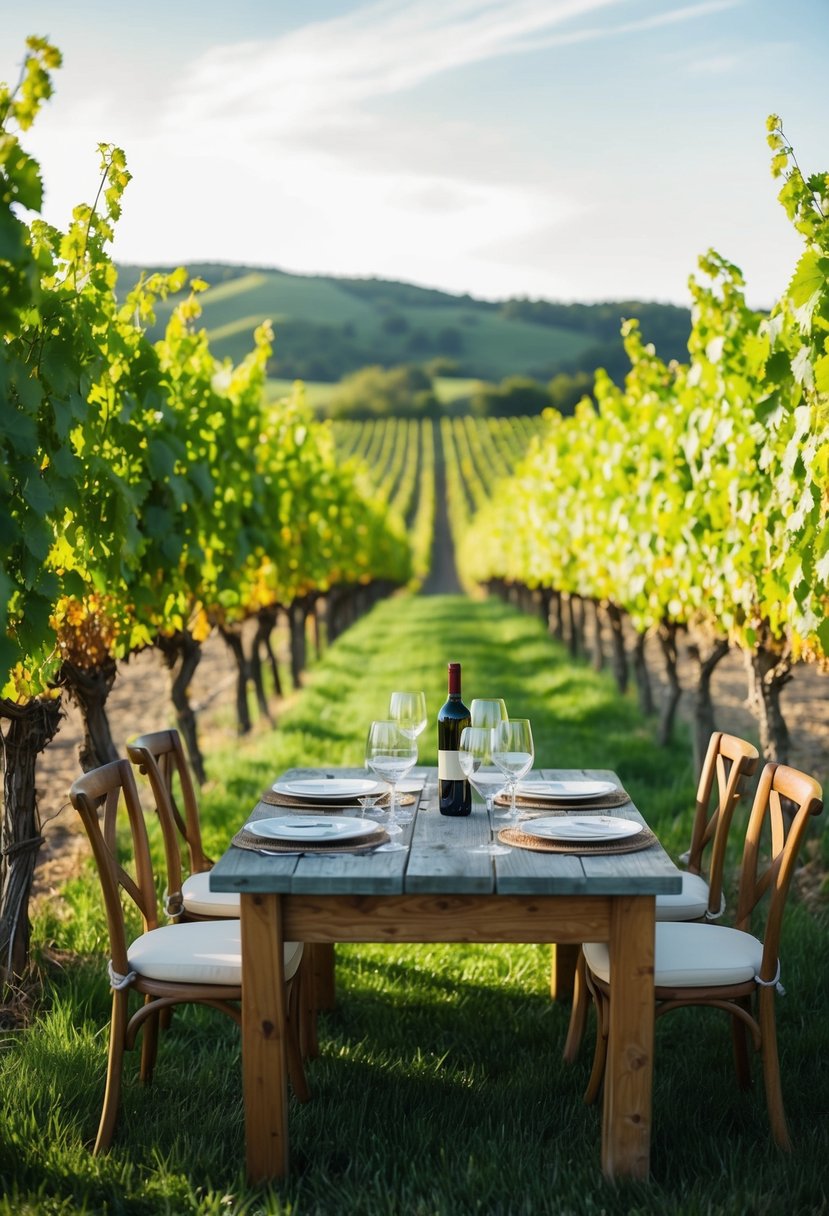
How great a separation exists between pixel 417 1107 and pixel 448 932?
2.34 feet

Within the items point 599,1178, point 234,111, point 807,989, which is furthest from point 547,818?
point 234,111

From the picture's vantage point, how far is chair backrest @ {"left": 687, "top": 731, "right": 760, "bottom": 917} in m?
3.39

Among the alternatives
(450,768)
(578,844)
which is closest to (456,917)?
(578,844)

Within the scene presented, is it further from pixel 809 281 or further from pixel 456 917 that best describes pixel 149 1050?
pixel 809 281

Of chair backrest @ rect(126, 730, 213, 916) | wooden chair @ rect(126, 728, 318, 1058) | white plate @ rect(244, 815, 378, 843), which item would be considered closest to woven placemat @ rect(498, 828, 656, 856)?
white plate @ rect(244, 815, 378, 843)

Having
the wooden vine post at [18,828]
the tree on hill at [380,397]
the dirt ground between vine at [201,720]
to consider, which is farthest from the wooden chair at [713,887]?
the tree on hill at [380,397]

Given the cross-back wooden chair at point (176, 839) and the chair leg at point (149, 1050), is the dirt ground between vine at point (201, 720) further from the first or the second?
the chair leg at point (149, 1050)

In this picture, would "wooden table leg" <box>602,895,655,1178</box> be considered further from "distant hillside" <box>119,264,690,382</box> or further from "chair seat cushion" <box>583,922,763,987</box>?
"distant hillside" <box>119,264,690,382</box>

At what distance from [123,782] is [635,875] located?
1.45 metres

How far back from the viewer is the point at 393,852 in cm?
280

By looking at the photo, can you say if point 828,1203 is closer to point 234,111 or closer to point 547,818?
point 547,818

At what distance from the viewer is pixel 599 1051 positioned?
3.08m

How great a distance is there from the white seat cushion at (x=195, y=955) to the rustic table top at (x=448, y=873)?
320mm

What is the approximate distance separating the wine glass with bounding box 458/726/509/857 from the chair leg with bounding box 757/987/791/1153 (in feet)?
2.58
